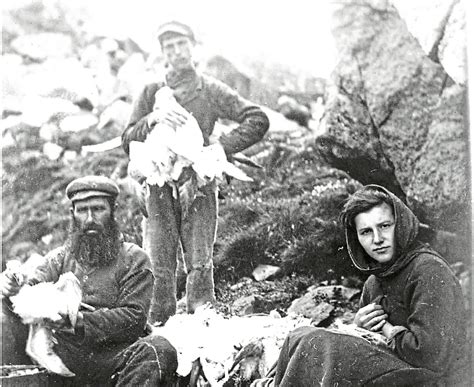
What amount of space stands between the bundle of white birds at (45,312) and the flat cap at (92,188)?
1.98 ft

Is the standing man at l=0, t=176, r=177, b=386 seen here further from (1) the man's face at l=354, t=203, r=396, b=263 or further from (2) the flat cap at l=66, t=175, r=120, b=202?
(1) the man's face at l=354, t=203, r=396, b=263

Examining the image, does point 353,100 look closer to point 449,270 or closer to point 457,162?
point 457,162

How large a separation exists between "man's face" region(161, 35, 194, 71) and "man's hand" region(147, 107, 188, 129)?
319mm

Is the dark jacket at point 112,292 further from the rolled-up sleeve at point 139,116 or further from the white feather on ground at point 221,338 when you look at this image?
the rolled-up sleeve at point 139,116

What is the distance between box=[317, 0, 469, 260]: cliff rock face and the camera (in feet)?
17.8

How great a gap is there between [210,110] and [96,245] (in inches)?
47.2

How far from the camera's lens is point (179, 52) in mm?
5820

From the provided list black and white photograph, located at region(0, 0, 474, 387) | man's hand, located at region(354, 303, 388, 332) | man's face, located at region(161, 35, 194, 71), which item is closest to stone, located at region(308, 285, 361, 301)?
black and white photograph, located at region(0, 0, 474, 387)

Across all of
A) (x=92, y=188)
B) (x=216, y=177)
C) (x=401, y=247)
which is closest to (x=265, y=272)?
(x=216, y=177)

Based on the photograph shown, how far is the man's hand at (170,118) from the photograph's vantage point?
5.71m

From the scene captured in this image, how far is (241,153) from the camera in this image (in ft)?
18.8

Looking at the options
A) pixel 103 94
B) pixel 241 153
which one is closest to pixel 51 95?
pixel 103 94

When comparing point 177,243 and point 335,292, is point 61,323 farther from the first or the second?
point 335,292

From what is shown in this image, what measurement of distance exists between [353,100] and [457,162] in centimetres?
81
